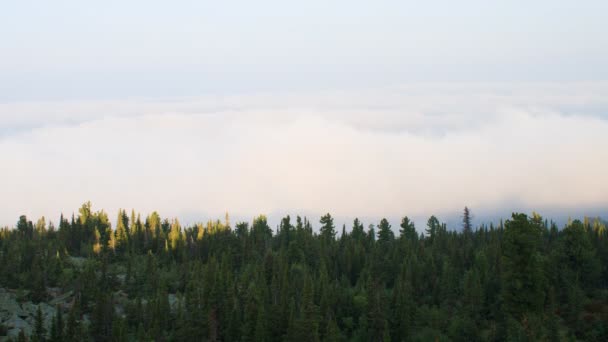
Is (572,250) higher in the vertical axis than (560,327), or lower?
higher

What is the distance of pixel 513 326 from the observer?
13925 centimetres

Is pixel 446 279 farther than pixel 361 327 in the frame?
Yes

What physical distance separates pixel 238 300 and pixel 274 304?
65.8 feet

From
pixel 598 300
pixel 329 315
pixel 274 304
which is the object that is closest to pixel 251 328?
pixel 274 304

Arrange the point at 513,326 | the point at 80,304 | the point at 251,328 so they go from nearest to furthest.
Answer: the point at 513,326
the point at 251,328
the point at 80,304

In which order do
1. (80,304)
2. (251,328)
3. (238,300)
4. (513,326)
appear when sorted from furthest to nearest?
(80,304)
(238,300)
(251,328)
(513,326)

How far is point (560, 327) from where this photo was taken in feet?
477

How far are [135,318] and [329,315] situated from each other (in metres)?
51.4

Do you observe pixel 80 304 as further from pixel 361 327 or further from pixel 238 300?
pixel 361 327

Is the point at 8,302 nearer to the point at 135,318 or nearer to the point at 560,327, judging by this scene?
the point at 135,318

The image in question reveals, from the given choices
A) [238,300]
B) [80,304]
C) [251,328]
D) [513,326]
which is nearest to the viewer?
[513,326]

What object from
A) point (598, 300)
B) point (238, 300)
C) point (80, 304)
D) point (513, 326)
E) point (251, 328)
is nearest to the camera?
point (513, 326)

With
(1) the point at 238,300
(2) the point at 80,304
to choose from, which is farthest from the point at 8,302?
(1) the point at 238,300

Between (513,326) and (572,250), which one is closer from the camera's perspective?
(513,326)
